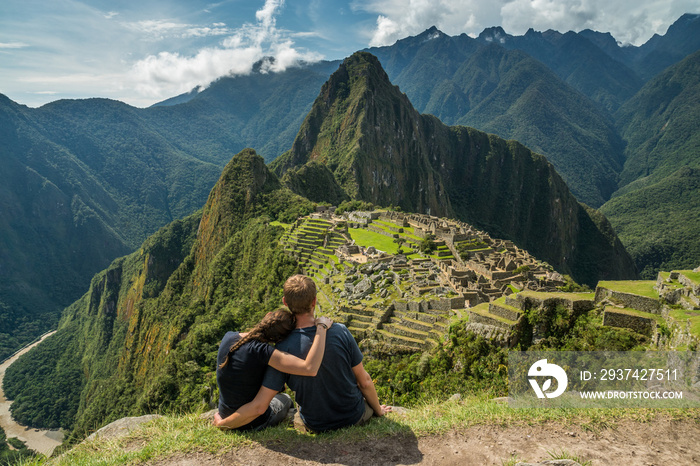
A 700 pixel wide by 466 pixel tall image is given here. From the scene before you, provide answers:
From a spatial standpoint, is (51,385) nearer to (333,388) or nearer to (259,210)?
(259,210)

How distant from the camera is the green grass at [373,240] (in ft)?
135

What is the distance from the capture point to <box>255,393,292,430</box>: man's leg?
6.38 meters

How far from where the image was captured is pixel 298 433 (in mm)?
6148

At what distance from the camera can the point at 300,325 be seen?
5605 millimetres

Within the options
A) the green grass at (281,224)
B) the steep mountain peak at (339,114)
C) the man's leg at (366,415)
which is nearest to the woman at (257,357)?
the man's leg at (366,415)

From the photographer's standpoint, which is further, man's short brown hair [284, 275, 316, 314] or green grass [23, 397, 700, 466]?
green grass [23, 397, 700, 466]

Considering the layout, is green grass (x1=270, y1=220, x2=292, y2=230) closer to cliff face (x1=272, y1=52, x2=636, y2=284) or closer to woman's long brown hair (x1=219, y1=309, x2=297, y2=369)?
woman's long brown hair (x1=219, y1=309, x2=297, y2=369)

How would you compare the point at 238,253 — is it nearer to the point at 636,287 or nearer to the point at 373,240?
the point at 373,240

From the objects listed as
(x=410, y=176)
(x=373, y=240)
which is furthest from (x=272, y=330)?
(x=410, y=176)

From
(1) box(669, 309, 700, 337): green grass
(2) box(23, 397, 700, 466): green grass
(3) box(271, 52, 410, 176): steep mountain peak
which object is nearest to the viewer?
(2) box(23, 397, 700, 466): green grass

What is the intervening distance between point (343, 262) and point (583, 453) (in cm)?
2894

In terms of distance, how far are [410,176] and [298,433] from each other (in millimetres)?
156767

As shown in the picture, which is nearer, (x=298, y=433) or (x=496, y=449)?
(x=496, y=449)

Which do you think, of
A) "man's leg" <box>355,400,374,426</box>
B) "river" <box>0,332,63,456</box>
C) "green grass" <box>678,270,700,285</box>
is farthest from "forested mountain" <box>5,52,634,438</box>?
"green grass" <box>678,270,700,285</box>
